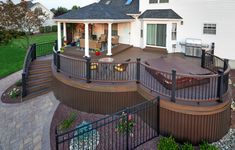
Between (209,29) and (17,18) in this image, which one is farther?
(17,18)

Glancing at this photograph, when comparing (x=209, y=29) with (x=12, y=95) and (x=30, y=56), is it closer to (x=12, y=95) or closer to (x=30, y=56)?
(x=30, y=56)

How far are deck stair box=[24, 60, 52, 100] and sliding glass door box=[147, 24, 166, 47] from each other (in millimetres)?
8096

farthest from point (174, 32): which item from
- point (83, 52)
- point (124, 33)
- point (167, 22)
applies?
point (83, 52)

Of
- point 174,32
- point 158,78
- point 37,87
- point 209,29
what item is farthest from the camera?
point 174,32

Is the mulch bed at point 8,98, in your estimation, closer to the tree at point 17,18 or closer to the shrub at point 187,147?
the tree at point 17,18

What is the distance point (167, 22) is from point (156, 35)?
61.0 inches

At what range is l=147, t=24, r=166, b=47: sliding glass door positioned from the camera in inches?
750

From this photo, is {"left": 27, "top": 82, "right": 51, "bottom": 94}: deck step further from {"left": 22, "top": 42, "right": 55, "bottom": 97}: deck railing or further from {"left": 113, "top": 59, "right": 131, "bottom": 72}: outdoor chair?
{"left": 113, "top": 59, "right": 131, "bottom": 72}: outdoor chair

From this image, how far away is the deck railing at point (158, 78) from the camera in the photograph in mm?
8633

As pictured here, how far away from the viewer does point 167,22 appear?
60.0ft

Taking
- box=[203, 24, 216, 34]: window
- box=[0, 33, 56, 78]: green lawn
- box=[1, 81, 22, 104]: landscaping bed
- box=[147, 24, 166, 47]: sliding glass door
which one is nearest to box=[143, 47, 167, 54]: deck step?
box=[147, 24, 166, 47]: sliding glass door

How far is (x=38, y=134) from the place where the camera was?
1002cm

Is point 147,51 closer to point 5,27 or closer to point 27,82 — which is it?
point 27,82

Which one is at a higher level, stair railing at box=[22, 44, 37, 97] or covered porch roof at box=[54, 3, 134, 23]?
covered porch roof at box=[54, 3, 134, 23]
